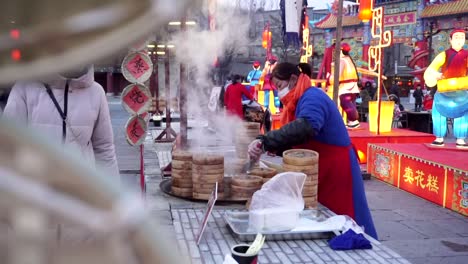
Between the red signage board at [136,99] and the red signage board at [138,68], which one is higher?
the red signage board at [138,68]

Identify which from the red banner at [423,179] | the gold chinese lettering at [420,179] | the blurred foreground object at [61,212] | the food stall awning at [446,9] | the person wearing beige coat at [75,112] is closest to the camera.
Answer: the blurred foreground object at [61,212]

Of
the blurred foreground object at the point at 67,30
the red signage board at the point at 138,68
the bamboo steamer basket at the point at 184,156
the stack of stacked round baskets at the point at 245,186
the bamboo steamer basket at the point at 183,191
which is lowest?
the bamboo steamer basket at the point at 183,191

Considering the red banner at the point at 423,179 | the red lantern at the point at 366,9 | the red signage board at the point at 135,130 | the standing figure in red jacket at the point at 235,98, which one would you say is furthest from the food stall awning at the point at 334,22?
the red signage board at the point at 135,130

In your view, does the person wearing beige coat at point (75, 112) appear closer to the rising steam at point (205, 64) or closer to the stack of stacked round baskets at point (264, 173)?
the stack of stacked round baskets at point (264, 173)

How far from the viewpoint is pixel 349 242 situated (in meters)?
2.47

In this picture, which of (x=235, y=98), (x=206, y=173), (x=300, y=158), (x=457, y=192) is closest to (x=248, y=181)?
(x=206, y=173)

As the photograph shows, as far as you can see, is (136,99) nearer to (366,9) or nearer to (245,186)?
(245,186)

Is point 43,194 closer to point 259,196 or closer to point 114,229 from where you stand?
point 114,229

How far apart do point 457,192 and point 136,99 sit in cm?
400

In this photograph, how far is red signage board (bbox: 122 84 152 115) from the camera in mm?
5410

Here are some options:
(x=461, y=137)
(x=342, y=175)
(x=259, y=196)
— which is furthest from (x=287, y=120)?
(x=461, y=137)

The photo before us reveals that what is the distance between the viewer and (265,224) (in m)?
2.59

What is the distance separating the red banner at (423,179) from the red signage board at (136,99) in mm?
3739

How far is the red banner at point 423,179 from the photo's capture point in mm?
5988
